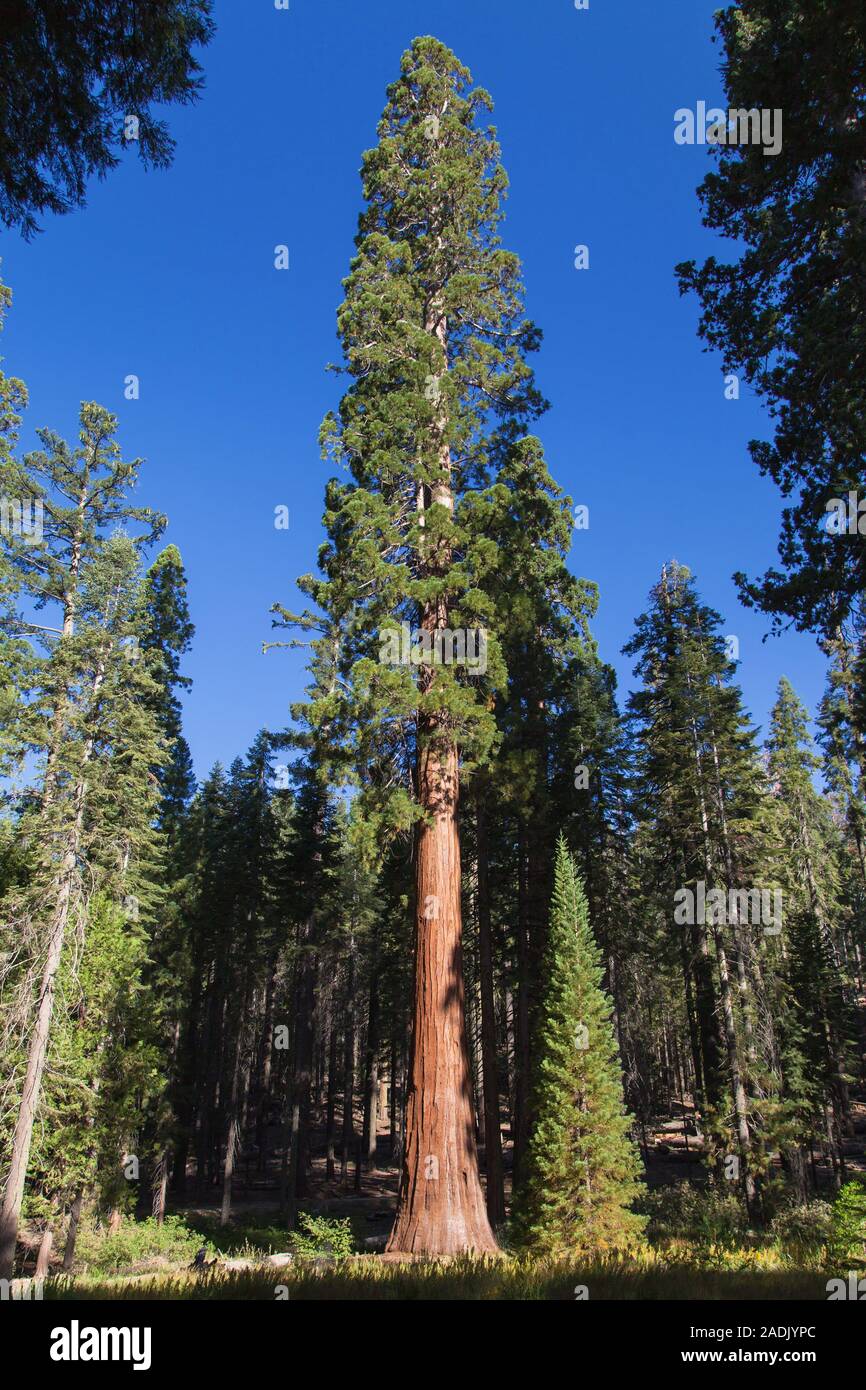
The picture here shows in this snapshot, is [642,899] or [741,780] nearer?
[741,780]

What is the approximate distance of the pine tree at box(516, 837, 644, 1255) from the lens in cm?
1129

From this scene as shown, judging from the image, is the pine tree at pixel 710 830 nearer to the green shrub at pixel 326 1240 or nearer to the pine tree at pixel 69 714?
the green shrub at pixel 326 1240

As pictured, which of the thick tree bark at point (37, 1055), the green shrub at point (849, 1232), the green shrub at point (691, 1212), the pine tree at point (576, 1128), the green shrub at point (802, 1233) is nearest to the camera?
the green shrub at point (849, 1232)

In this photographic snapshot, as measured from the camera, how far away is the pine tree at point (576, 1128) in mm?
Answer: 11289

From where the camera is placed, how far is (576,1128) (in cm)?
1198

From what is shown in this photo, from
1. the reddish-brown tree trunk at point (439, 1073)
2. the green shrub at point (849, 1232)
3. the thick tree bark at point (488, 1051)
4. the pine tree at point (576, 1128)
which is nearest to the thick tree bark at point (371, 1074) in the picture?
the thick tree bark at point (488, 1051)

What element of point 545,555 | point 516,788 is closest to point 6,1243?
point 516,788

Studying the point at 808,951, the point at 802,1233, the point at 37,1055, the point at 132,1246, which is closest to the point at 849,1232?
the point at 802,1233

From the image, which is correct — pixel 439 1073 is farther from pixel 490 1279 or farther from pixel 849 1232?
pixel 849 1232

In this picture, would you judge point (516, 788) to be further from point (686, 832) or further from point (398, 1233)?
point (686, 832)

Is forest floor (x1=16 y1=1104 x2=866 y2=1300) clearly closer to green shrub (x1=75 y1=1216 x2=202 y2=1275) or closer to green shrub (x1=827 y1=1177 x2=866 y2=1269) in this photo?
green shrub (x1=827 y1=1177 x2=866 y2=1269)

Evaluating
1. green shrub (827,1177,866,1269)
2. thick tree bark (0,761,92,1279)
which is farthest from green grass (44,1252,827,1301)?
thick tree bark (0,761,92,1279)
